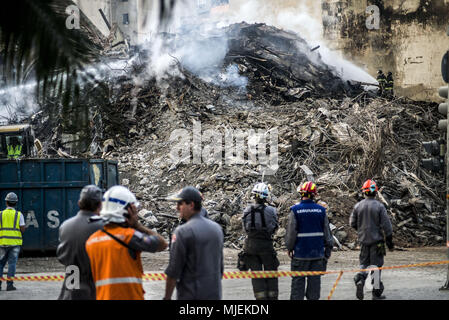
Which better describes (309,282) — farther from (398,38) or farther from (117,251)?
(398,38)

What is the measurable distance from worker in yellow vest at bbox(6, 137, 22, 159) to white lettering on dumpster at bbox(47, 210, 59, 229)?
1.52 m

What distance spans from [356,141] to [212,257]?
15398mm

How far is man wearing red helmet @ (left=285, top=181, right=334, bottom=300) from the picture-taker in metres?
7.39

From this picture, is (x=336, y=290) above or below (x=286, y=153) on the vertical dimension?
below

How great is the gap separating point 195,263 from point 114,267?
2.17 ft

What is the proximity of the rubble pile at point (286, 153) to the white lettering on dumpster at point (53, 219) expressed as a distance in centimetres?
237

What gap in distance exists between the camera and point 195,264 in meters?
4.43

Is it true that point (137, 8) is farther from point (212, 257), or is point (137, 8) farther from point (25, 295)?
point (25, 295)

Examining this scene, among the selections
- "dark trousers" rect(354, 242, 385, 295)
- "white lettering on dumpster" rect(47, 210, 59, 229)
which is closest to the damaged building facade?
"white lettering on dumpster" rect(47, 210, 59, 229)

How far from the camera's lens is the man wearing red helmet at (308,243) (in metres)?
7.39

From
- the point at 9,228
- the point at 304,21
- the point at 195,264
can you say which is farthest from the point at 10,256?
the point at 304,21

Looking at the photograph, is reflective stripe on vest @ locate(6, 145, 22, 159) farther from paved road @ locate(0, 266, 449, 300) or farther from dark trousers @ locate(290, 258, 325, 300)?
dark trousers @ locate(290, 258, 325, 300)

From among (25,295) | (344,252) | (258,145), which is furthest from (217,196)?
(25,295)
